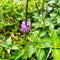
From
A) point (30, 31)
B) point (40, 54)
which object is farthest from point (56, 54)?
point (30, 31)

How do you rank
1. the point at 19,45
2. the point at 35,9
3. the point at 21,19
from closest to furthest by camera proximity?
1. the point at 19,45
2. the point at 21,19
3. the point at 35,9

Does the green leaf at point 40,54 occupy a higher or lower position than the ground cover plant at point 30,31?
lower

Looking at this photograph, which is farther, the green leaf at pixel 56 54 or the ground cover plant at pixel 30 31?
the ground cover plant at pixel 30 31

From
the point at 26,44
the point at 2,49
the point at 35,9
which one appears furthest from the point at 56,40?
the point at 35,9

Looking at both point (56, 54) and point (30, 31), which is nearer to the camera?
point (56, 54)

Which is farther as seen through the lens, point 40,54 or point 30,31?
point 30,31

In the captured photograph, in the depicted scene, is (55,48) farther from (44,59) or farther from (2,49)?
(2,49)

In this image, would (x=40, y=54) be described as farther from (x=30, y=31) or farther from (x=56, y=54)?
(x=30, y=31)

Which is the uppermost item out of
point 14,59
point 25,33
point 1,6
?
point 1,6
